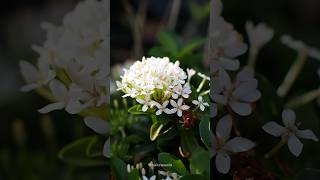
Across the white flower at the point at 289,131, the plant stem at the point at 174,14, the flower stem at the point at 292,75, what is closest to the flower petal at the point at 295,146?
the white flower at the point at 289,131

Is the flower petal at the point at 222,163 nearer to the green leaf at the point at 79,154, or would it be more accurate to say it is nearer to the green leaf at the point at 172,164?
the green leaf at the point at 172,164

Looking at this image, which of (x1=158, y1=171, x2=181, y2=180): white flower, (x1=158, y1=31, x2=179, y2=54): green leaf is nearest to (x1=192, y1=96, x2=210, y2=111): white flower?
(x1=158, y1=171, x2=181, y2=180): white flower

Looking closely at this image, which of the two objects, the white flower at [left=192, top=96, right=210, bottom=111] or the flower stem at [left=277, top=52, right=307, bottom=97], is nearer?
the white flower at [left=192, top=96, right=210, bottom=111]

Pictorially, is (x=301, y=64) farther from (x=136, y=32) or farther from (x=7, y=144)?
(x=7, y=144)

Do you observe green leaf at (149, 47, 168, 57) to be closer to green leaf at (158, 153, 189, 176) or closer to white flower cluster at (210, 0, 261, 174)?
white flower cluster at (210, 0, 261, 174)

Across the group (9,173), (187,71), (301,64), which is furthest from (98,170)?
(301,64)

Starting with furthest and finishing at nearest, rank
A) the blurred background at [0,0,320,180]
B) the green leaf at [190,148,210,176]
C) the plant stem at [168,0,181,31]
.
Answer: the plant stem at [168,0,181,31] < the blurred background at [0,0,320,180] < the green leaf at [190,148,210,176]

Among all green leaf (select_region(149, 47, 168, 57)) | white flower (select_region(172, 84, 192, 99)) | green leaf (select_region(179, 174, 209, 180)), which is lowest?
green leaf (select_region(179, 174, 209, 180))
